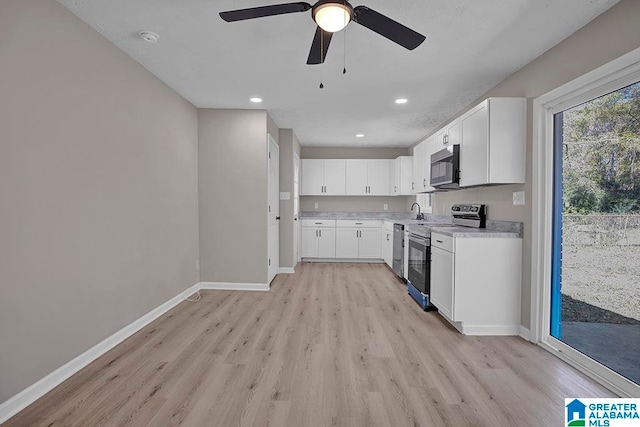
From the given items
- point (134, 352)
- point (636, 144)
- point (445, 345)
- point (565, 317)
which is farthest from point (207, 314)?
point (636, 144)

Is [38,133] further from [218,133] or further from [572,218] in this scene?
[572,218]

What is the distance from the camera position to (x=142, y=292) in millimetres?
2947

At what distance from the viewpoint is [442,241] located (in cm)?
306

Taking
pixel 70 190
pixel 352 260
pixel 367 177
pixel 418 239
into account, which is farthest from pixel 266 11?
pixel 352 260

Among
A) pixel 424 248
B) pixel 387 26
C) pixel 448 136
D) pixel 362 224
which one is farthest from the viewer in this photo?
pixel 362 224

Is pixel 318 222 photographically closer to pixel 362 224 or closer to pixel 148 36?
pixel 362 224

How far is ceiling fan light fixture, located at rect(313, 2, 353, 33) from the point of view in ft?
4.94

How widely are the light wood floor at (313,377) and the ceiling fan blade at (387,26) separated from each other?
6.82 ft

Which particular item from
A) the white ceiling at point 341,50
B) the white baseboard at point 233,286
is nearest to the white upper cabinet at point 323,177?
the white ceiling at point 341,50

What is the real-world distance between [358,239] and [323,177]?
4.81 feet

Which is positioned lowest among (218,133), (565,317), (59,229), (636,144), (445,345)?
(445,345)

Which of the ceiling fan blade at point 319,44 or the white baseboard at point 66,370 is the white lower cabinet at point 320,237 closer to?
the white baseboard at point 66,370

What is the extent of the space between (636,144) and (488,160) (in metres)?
0.98

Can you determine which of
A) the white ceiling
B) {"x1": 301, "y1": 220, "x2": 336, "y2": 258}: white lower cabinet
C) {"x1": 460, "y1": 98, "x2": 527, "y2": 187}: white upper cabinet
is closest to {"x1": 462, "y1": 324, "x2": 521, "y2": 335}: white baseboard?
{"x1": 460, "y1": 98, "x2": 527, "y2": 187}: white upper cabinet
